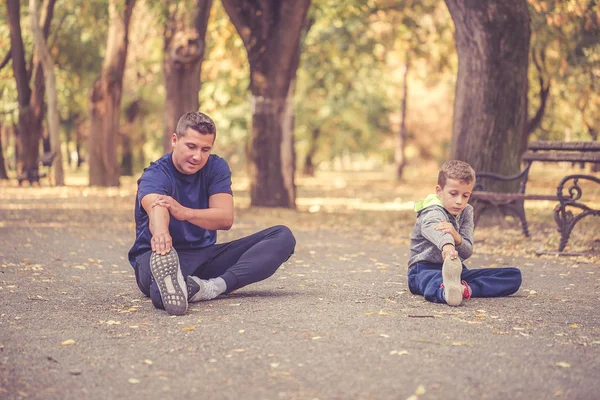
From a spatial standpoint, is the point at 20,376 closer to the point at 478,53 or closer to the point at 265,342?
the point at 265,342

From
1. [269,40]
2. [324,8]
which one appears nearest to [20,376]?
[269,40]

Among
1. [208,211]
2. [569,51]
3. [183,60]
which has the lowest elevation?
[208,211]

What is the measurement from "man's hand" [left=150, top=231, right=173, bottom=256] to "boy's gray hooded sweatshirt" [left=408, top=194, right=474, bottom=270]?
6.22 feet

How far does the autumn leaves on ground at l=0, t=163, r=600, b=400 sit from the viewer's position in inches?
160

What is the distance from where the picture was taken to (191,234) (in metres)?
6.48

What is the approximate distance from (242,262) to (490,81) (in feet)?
22.4

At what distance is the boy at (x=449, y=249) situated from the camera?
6.13m

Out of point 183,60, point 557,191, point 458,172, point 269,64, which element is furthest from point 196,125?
point 183,60

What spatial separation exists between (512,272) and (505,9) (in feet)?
20.8

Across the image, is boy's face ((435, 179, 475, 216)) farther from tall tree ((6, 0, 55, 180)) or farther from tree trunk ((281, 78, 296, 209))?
tall tree ((6, 0, 55, 180))

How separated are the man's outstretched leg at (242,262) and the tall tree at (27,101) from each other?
895 inches

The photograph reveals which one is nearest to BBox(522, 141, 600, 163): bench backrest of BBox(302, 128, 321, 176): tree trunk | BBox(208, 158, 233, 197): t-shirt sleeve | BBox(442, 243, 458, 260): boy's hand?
BBox(442, 243, 458, 260): boy's hand

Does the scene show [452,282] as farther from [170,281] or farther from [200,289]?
[170,281]

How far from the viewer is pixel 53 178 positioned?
95.1 feet
